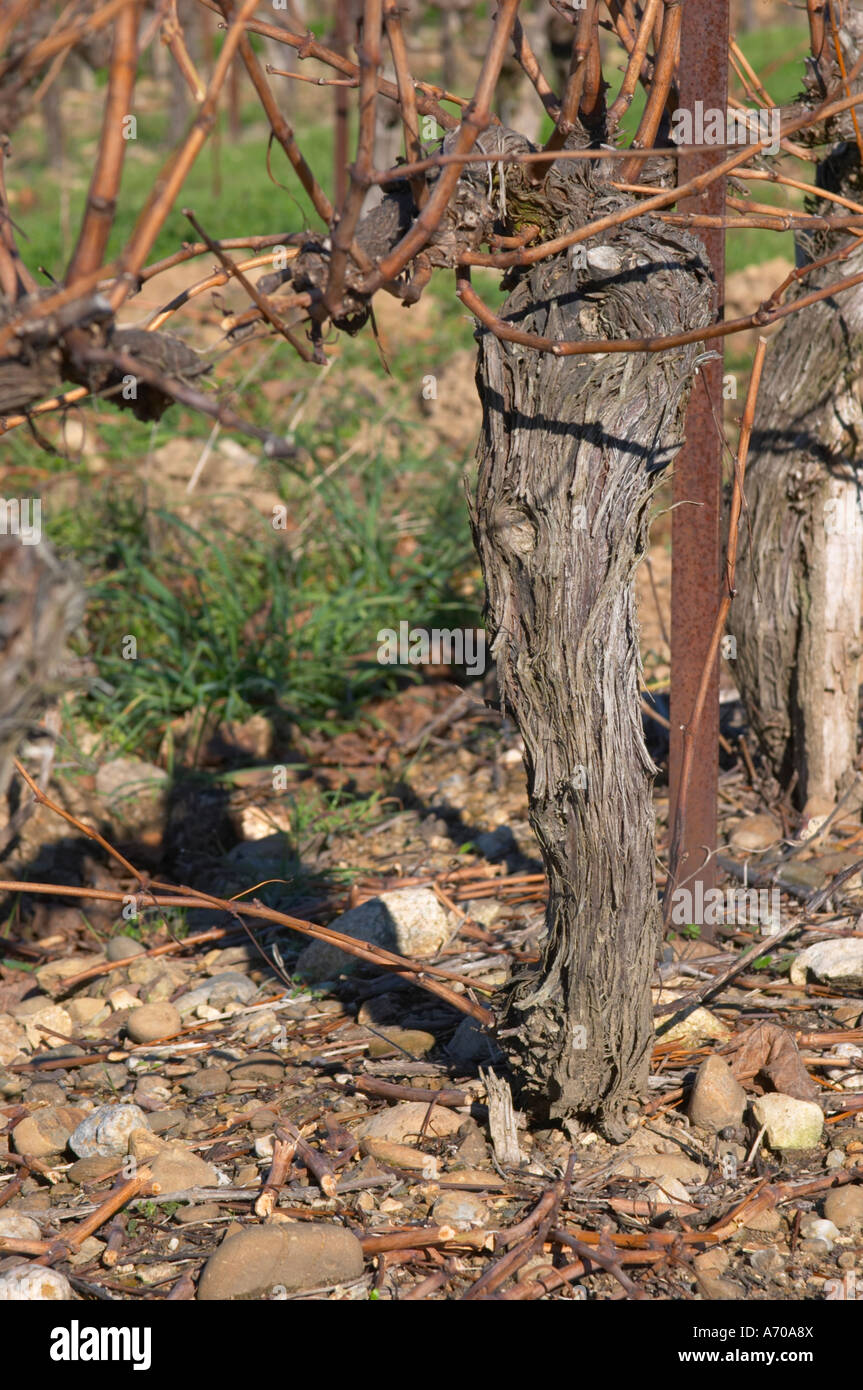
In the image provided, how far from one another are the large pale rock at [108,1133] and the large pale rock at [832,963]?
4.78 ft

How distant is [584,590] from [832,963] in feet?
3.83

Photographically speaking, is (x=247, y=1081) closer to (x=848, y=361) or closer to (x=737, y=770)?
(x=737, y=770)

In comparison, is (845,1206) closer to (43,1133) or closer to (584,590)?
(584,590)

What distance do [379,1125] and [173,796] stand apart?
70.2 inches

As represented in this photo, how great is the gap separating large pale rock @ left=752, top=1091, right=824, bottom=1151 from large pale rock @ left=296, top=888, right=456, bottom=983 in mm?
959

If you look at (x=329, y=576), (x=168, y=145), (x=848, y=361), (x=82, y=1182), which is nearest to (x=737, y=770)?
(x=848, y=361)

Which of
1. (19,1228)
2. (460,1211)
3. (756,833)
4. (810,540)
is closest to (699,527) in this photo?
(810,540)

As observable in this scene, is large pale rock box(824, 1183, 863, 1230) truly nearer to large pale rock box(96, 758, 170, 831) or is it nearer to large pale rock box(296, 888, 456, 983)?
large pale rock box(296, 888, 456, 983)

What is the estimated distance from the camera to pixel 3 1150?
7.95 feet

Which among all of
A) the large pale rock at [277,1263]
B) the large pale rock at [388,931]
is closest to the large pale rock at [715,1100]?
the large pale rock at [277,1263]

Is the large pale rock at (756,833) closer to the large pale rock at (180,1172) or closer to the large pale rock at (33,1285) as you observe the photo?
the large pale rock at (180,1172)

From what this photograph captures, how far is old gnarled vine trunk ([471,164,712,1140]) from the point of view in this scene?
204cm

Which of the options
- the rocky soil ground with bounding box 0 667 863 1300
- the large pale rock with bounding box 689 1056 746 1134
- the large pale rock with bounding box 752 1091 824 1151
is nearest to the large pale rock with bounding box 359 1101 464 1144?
the rocky soil ground with bounding box 0 667 863 1300
